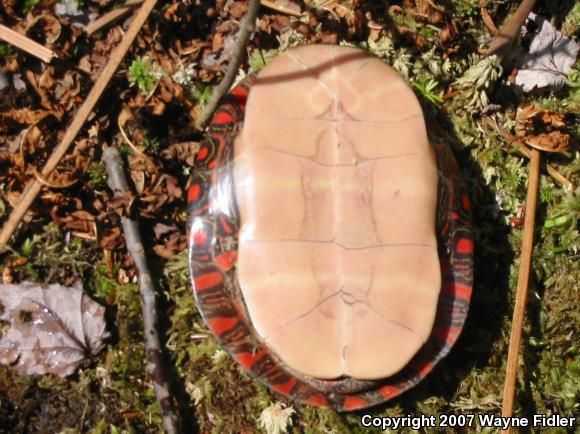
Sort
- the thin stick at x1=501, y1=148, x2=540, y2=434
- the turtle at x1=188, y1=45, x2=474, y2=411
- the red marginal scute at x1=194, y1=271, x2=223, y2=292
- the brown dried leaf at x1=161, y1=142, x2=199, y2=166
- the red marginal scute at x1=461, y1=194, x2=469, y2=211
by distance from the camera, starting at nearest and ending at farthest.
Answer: the turtle at x1=188, y1=45, x2=474, y2=411, the red marginal scute at x1=194, y1=271, x2=223, y2=292, the red marginal scute at x1=461, y1=194, x2=469, y2=211, the thin stick at x1=501, y1=148, x2=540, y2=434, the brown dried leaf at x1=161, y1=142, x2=199, y2=166

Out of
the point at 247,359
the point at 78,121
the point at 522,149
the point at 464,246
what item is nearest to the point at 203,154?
the point at 78,121

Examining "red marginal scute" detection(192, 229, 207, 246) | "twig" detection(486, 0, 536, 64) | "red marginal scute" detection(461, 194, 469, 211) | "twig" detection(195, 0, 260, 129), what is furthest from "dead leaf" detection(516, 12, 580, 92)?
"red marginal scute" detection(192, 229, 207, 246)

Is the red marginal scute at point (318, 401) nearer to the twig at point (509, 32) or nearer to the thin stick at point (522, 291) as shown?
→ the thin stick at point (522, 291)

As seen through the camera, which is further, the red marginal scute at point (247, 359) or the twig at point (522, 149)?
the twig at point (522, 149)

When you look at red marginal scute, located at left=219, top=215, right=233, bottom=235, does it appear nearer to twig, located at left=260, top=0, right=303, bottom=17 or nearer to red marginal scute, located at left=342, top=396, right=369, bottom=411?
red marginal scute, located at left=342, top=396, right=369, bottom=411

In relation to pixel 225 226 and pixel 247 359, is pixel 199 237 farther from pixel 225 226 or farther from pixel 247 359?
pixel 247 359

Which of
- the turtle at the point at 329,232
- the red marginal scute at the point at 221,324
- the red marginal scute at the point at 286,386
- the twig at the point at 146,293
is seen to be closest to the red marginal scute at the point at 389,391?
the turtle at the point at 329,232

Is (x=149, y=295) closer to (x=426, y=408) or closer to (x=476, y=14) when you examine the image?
(x=426, y=408)
